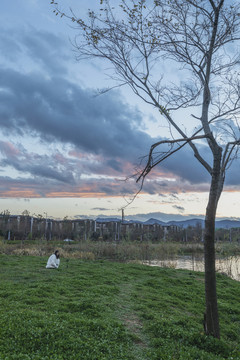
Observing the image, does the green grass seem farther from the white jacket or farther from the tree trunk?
the white jacket

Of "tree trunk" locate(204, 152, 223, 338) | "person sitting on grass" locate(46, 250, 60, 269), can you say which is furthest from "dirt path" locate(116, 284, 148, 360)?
"person sitting on grass" locate(46, 250, 60, 269)

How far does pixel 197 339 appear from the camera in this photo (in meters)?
5.73

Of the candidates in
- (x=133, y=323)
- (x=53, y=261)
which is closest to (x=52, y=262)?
(x=53, y=261)

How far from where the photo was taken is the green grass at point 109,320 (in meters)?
4.77

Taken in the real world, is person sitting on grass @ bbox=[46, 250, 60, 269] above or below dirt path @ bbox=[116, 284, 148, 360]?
above

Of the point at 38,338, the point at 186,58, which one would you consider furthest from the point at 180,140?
the point at 38,338

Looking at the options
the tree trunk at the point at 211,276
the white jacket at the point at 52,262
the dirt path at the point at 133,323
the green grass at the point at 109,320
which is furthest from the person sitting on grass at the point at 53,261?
the tree trunk at the point at 211,276

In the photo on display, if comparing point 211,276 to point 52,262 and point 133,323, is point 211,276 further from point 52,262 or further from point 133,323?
point 52,262

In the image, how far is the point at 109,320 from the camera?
20.3 feet

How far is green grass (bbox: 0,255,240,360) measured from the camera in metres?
4.77

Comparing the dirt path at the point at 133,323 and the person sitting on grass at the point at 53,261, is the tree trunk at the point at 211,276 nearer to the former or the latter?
the dirt path at the point at 133,323

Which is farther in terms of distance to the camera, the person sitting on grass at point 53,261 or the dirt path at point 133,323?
the person sitting on grass at point 53,261

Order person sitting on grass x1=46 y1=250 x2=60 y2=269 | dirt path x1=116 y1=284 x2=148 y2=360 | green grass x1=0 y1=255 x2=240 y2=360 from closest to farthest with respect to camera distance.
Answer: green grass x1=0 y1=255 x2=240 y2=360 → dirt path x1=116 y1=284 x2=148 y2=360 → person sitting on grass x1=46 y1=250 x2=60 y2=269

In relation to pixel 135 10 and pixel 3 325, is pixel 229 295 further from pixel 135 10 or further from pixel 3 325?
pixel 135 10
